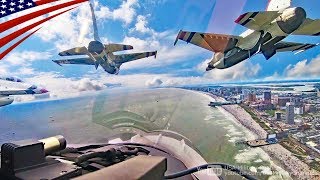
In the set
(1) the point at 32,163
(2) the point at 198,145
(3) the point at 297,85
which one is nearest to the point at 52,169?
(1) the point at 32,163

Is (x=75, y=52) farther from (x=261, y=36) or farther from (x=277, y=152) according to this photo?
(x=277, y=152)

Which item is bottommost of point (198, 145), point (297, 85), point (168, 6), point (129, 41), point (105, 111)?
point (198, 145)

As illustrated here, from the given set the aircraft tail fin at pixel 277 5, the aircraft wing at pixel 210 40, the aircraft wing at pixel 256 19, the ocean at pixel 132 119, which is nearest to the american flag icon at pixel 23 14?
the ocean at pixel 132 119

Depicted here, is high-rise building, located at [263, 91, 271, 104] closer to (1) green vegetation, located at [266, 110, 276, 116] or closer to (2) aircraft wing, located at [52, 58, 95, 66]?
(1) green vegetation, located at [266, 110, 276, 116]

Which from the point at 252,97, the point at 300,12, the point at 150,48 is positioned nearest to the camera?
the point at 300,12

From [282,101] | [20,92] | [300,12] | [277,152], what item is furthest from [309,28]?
[20,92]

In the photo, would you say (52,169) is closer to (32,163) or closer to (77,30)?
(32,163)

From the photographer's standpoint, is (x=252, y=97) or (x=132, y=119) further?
(x=132, y=119)
